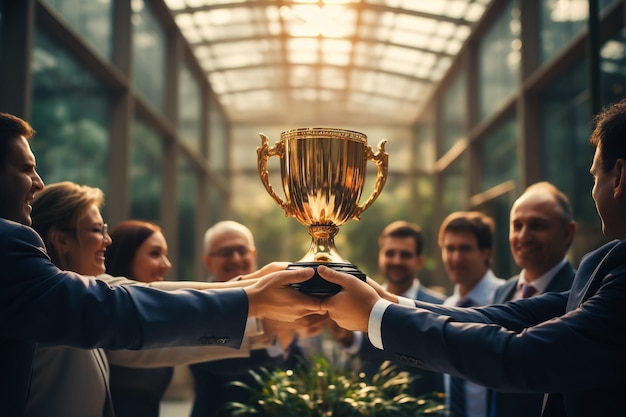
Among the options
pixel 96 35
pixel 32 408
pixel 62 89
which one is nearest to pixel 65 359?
pixel 32 408

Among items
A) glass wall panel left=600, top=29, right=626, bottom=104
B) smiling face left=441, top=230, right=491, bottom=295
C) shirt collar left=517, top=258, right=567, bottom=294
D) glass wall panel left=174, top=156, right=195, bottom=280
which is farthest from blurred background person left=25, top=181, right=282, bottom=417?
glass wall panel left=174, top=156, right=195, bottom=280

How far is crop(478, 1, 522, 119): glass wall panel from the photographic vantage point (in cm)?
901

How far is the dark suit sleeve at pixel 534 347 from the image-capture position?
1.68 metres

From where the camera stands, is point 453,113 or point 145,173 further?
point 453,113

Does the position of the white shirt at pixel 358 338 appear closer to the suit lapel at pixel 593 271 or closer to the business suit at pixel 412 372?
the business suit at pixel 412 372

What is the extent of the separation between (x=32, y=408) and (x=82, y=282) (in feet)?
2.28

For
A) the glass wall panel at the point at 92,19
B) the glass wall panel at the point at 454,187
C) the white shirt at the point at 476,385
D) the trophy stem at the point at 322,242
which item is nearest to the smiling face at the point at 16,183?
the trophy stem at the point at 322,242

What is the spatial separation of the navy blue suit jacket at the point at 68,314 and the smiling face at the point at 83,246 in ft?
2.23

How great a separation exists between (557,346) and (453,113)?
12.0 meters

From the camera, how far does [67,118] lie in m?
6.50

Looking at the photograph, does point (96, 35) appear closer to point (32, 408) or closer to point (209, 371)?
point (209, 371)

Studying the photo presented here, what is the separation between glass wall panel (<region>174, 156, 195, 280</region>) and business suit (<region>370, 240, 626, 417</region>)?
31.1ft

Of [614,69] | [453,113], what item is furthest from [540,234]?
[453,113]

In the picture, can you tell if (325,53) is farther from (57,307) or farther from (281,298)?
(57,307)
